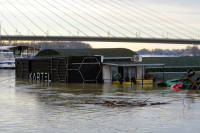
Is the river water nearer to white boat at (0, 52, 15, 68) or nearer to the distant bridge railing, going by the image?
white boat at (0, 52, 15, 68)

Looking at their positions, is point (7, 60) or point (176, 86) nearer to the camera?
point (176, 86)

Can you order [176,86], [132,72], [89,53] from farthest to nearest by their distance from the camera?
[89,53] → [132,72] → [176,86]

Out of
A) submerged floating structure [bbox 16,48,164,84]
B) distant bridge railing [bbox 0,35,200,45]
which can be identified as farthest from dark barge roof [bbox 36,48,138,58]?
distant bridge railing [bbox 0,35,200,45]

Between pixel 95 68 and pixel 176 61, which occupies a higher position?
pixel 176 61

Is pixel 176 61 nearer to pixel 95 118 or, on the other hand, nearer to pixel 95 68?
pixel 95 68

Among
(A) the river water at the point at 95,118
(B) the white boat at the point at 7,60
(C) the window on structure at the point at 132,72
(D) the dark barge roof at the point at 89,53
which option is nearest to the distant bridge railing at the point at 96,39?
(B) the white boat at the point at 7,60

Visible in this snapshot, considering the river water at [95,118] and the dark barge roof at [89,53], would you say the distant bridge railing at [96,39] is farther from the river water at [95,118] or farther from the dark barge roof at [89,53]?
the river water at [95,118]

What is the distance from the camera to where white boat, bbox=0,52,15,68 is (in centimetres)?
9000

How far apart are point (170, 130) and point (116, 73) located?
24.3m

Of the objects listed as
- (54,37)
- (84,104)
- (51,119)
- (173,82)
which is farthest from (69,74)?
(54,37)

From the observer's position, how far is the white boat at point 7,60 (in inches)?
3543

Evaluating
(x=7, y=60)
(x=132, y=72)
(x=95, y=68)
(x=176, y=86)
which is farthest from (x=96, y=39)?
(x=176, y=86)

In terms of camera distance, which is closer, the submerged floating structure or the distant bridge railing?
the submerged floating structure

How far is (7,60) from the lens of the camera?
307 feet
